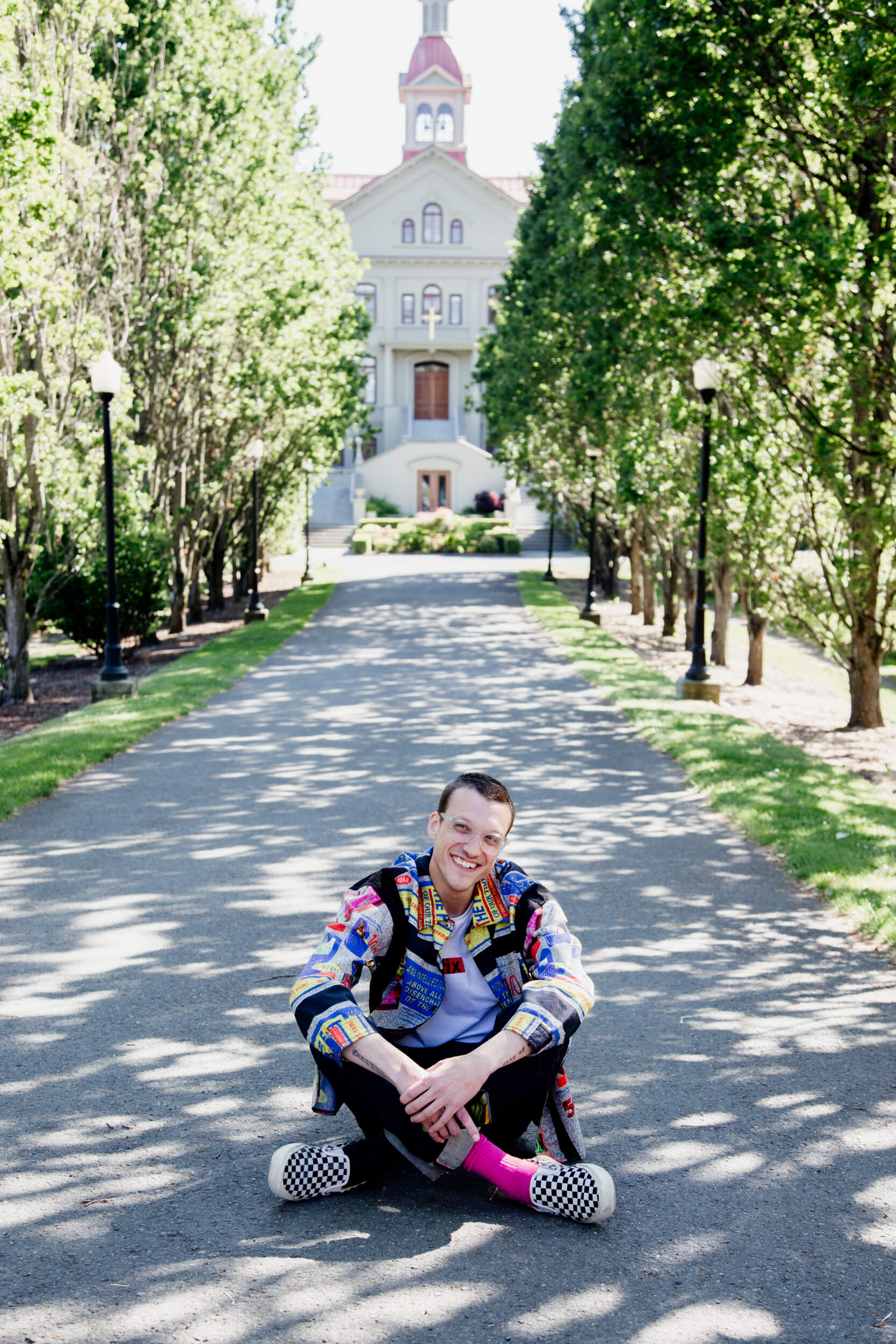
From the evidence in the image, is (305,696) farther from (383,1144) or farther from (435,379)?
(435,379)

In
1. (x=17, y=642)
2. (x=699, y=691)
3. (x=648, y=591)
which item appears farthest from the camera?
(x=648, y=591)

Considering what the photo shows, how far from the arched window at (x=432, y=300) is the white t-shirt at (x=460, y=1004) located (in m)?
62.8

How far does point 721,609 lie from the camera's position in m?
21.8

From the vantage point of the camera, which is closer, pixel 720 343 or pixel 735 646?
pixel 720 343

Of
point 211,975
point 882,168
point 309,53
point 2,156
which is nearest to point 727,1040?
point 211,975

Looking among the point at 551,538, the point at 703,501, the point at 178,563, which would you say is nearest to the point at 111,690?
the point at 703,501

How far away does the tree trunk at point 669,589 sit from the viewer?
24.8m

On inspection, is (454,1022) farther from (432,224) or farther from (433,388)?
(432,224)

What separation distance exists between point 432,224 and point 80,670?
4846 cm

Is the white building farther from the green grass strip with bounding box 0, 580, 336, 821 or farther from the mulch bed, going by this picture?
the green grass strip with bounding box 0, 580, 336, 821

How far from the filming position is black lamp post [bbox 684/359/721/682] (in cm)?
1496

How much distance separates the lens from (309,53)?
22.8 metres

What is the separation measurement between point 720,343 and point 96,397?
8.12 m

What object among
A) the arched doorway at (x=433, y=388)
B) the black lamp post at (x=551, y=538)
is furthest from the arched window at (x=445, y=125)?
the black lamp post at (x=551, y=538)
